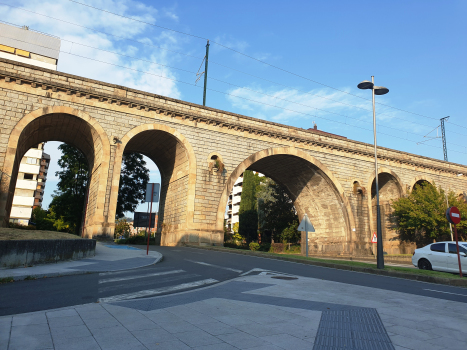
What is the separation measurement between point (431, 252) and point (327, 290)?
955 cm

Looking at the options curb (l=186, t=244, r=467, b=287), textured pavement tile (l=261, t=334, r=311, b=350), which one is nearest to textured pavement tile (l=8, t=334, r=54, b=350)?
textured pavement tile (l=261, t=334, r=311, b=350)

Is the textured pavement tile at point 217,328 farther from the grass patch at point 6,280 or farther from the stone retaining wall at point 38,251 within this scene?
the stone retaining wall at point 38,251

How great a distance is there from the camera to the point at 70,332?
3.88m

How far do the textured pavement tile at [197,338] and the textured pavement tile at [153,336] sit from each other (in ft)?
0.38

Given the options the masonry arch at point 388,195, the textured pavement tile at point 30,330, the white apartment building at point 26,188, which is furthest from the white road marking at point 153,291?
the white apartment building at point 26,188

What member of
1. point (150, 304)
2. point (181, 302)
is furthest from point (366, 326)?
point (150, 304)

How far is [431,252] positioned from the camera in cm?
1444

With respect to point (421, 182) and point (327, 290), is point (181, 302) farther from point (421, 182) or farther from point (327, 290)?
point (421, 182)

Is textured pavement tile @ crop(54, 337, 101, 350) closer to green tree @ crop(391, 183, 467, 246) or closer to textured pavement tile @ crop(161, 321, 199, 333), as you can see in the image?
textured pavement tile @ crop(161, 321, 199, 333)

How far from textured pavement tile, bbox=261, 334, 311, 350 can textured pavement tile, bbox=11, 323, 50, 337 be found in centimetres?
249

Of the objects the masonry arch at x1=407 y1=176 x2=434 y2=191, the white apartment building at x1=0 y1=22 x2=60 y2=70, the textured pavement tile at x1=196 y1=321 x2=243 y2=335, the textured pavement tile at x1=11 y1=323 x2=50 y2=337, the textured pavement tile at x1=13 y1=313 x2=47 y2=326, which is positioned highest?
the white apartment building at x1=0 y1=22 x2=60 y2=70

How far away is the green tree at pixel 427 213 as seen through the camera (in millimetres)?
29828

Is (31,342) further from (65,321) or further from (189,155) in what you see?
(189,155)

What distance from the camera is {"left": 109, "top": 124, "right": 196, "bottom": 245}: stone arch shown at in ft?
75.6
